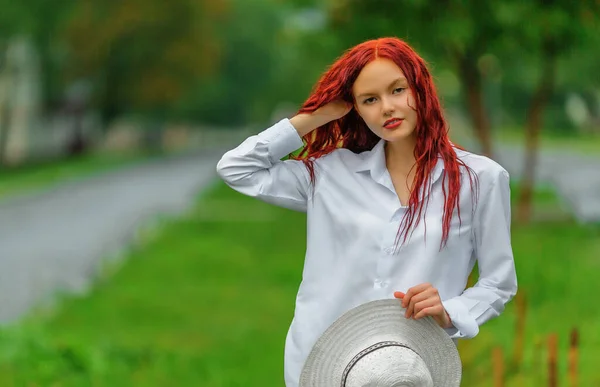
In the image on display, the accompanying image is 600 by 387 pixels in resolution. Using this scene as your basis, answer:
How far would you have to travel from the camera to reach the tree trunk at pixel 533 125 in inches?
672

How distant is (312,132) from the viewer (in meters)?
2.75

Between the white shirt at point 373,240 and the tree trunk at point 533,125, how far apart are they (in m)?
14.1

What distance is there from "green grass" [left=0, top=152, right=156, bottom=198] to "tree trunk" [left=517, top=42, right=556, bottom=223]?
1386 cm

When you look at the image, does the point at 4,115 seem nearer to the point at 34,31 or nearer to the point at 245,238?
the point at 34,31

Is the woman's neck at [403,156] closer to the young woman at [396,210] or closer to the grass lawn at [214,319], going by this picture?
the young woman at [396,210]

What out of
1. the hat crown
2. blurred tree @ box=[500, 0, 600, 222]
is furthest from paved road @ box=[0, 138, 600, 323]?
the hat crown

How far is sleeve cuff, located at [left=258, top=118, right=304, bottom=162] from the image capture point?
2.65m

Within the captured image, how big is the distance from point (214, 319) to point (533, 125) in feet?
32.2

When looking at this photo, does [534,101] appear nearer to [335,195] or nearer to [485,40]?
[485,40]

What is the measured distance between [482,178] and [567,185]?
19935mm

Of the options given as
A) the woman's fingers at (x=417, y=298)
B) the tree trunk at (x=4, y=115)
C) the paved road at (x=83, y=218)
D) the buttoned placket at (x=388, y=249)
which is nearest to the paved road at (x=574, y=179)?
the paved road at (x=83, y=218)

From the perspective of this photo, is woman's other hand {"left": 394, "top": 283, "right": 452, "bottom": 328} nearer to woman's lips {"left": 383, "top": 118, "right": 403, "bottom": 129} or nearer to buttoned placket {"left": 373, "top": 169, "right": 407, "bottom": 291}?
buttoned placket {"left": 373, "top": 169, "right": 407, "bottom": 291}

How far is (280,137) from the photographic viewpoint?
2652mm

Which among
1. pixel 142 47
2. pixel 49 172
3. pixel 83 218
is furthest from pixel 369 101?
pixel 142 47
